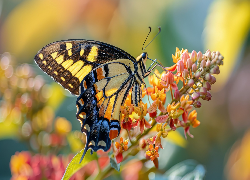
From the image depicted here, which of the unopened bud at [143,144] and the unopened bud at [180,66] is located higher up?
the unopened bud at [180,66]

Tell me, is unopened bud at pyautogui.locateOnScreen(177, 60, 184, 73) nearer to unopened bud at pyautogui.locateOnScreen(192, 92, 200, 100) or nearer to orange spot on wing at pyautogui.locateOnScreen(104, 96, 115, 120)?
unopened bud at pyautogui.locateOnScreen(192, 92, 200, 100)

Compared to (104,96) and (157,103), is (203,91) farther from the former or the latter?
(104,96)

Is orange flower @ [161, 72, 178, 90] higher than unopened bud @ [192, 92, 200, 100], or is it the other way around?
orange flower @ [161, 72, 178, 90]

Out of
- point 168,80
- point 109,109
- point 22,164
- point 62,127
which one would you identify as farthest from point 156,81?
point 22,164

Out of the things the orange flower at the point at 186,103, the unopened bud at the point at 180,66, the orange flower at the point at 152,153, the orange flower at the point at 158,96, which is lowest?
the orange flower at the point at 152,153

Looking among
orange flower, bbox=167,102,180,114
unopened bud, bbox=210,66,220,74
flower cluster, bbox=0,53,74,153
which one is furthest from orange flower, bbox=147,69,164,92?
flower cluster, bbox=0,53,74,153

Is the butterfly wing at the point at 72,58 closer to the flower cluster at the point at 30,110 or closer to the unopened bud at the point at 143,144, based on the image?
the flower cluster at the point at 30,110

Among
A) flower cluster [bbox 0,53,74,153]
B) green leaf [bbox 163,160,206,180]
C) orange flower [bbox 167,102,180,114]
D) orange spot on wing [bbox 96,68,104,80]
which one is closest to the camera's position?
orange flower [bbox 167,102,180,114]

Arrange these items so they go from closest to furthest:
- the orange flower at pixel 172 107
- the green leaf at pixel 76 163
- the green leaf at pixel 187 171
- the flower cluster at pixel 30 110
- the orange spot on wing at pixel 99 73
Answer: the green leaf at pixel 76 163, the orange flower at pixel 172 107, the green leaf at pixel 187 171, the orange spot on wing at pixel 99 73, the flower cluster at pixel 30 110

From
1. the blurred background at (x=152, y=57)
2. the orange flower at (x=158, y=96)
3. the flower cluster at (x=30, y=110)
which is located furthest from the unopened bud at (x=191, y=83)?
the flower cluster at (x=30, y=110)

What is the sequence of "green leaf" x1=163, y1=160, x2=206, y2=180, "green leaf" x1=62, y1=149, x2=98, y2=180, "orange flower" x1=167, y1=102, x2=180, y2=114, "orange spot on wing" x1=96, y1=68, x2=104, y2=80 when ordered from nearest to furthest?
"green leaf" x1=62, y1=149, x2=98, y2=180 < "orange flower" x1=167, y1=102, x2=180, y2=114 < "green leaf" x1=163, y1=160, x2=206, y2=180 < "orange spot on wing" x1=96, y1=68, x2=104, y2=80
